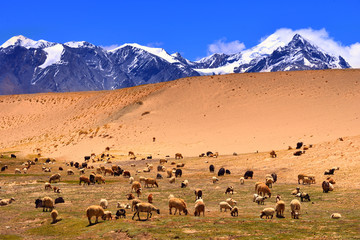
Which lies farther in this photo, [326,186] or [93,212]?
[326,186]

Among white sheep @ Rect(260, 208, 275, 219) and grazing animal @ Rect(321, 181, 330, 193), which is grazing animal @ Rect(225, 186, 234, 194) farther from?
white sheep @ Rect(260, 208, 275, 219)

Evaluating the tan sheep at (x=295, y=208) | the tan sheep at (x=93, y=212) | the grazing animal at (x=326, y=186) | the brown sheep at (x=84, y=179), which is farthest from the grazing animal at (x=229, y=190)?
the brown sheep at (x=84, y=179)

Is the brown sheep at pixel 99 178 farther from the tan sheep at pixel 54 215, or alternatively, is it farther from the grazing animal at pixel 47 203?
the tan sheep at pixel 54 215

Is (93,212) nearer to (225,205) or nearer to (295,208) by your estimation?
(225,205)

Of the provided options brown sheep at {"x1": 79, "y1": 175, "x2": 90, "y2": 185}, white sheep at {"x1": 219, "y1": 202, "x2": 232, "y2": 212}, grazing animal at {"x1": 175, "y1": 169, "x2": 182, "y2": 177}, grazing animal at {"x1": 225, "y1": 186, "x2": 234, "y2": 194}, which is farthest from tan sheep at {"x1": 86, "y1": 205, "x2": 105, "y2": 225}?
grazing animal at {"x1": 175, "y1": 169, "x2": 182, "y2": 177}

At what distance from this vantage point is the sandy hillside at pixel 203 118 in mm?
88062

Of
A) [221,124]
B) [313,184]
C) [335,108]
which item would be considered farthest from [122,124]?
[313,184]

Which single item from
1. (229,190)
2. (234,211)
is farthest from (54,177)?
(234,211)

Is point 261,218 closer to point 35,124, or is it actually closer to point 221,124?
point 221,124

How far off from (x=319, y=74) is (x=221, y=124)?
1506 inches

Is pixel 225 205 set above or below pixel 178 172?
below

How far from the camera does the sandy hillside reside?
8806cm

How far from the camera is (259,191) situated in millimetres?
35781

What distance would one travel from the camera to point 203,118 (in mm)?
106312
